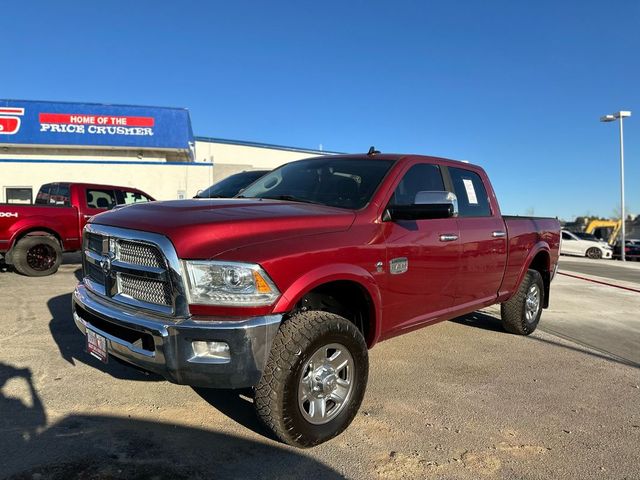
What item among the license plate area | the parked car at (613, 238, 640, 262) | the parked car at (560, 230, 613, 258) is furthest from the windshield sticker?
the parked car at (613, 238, 640, 262)

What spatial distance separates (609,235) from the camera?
40.4 meters

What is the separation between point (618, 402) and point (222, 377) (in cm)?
329

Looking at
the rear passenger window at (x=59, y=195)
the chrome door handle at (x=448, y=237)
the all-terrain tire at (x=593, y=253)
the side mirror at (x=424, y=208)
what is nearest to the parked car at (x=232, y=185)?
the rear passenger window at (x=59, y=195)

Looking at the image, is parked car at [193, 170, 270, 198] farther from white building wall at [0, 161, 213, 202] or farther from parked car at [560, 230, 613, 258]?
parked car at [560, 230, 613, 258]

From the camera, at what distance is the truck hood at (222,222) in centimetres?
275

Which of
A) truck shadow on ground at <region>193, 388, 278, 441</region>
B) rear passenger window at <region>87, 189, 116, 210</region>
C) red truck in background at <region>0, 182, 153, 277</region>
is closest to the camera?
truck shadow on ground at <region>193, 388, 278, 441</region>

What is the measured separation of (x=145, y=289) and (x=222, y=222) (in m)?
0.62

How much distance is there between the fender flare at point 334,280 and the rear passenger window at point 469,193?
1.65m

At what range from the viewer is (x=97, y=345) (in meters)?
3.17

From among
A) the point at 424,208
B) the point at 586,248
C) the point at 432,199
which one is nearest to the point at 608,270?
the point at 586,248

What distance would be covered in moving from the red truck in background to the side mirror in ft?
25.0

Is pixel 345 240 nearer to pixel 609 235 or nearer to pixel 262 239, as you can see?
pixel 262 239

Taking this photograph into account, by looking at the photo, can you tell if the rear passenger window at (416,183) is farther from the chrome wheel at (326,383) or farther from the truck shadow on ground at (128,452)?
the truck shadow on ground at (128,452)

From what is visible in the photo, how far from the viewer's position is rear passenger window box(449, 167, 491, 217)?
481 centimetres
